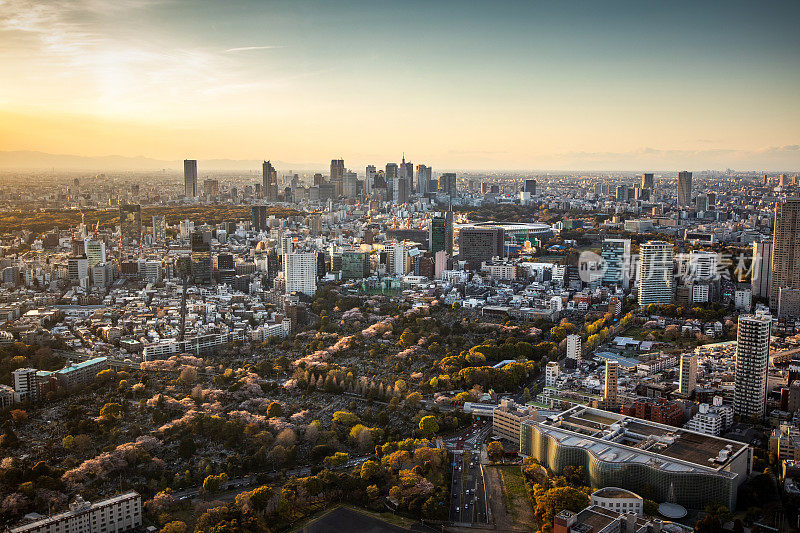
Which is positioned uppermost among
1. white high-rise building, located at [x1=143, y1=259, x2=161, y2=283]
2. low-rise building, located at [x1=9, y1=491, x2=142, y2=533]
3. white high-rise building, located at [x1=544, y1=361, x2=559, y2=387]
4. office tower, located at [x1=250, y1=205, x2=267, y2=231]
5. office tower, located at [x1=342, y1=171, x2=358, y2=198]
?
office tower, located at [x1=342, y1=171, x2=358, y2=198]

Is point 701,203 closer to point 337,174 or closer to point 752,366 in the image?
point 337,174

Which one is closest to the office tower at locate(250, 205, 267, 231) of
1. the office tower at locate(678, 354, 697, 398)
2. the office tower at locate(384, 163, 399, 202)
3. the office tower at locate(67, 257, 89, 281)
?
the office tower at locate(67, 257, 89, 281)

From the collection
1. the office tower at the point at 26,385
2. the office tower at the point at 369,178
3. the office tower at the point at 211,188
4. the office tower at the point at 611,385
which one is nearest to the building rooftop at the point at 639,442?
the office tower at the point at 611,385

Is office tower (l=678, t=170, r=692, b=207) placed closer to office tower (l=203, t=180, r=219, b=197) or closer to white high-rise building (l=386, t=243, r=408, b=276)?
white high-rise building (l=386, t=243, r=408, b=276)

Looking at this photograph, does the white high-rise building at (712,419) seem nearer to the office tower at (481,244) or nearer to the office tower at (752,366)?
the office tower at (752,366)

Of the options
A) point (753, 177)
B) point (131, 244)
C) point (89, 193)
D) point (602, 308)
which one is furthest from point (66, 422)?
point (753, 177)
